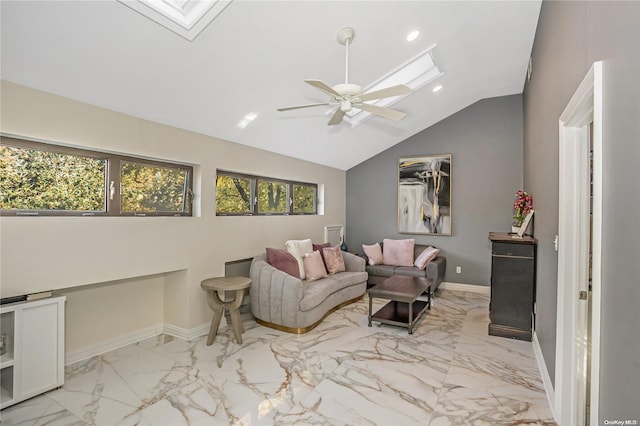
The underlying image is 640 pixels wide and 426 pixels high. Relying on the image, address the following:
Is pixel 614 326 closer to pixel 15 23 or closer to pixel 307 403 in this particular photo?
pixel 307 403

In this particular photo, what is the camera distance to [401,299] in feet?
12.4

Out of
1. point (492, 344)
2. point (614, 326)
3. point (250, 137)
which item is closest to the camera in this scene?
Result: point (614, 326)

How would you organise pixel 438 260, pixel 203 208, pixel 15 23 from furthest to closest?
pixel 438 260 < pixel 203 208 < pixel 15 23

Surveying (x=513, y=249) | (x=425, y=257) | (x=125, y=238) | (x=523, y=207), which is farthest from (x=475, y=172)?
(x=125, y=238)

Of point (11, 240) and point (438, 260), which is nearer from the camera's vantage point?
point (11, 240)

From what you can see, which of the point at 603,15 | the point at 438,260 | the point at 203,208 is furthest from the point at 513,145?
the point at 203,208

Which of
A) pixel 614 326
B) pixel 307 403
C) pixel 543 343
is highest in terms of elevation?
pixel 614 326

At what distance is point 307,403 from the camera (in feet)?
7.93

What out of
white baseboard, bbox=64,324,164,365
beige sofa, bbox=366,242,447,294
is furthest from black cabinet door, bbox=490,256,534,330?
white baseboard, bbox=64,324,164,365

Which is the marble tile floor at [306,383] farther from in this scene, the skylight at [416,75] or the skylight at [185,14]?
the skylight at [416,75]

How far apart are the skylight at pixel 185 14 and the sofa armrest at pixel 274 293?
2.47 m

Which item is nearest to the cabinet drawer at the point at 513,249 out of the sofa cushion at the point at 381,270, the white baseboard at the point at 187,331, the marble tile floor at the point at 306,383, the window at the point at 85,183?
the marble tile floor at the point at 306,383

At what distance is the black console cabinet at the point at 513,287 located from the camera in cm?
352

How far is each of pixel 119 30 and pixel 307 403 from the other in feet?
9.68
